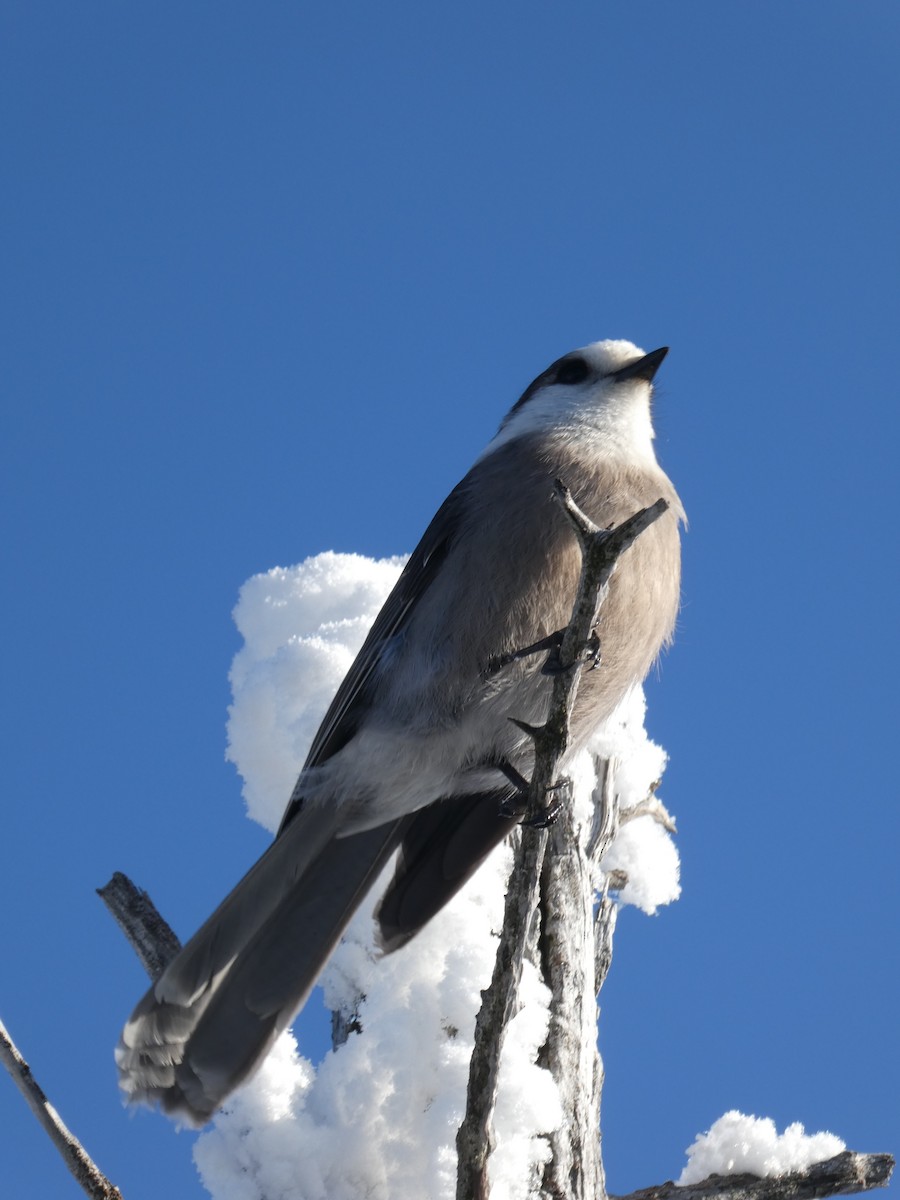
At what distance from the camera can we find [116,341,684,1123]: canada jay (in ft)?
8.27

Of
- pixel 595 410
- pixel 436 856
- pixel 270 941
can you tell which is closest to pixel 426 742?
pixel 436 856

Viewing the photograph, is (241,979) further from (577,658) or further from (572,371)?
(572,371)

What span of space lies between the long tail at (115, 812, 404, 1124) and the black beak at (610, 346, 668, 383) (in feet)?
4.66

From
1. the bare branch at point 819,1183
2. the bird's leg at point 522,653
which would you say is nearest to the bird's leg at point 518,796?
the bird's leg at point 522,653

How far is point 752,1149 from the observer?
2838mm

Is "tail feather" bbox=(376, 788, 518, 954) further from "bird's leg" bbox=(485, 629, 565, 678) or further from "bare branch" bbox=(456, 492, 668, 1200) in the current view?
"bare branch" bbox=(456, 492, 668, 1200)

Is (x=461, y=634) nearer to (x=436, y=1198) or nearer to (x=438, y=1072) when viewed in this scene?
(x=438, y=1072)

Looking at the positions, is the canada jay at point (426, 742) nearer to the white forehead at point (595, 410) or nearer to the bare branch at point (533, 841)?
the white forehead at point (595, 410)

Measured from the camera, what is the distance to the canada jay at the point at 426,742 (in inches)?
99.3

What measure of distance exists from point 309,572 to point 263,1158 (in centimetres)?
172

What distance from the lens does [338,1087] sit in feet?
8.78

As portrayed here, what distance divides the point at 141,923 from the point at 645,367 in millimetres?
1887

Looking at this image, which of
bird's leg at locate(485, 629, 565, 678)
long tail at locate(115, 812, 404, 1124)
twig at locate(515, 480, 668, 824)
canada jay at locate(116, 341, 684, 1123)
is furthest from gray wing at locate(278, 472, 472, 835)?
twig at locate(515, 480, 668, 824)

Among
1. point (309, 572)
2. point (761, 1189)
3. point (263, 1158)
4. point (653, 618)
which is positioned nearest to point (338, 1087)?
point (263, 1158)
